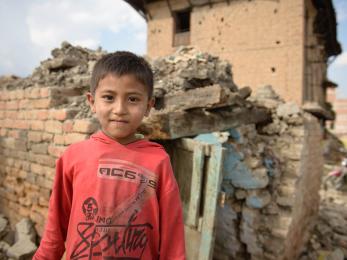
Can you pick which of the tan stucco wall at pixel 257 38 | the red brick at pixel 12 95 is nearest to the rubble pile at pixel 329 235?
the tan stucco wall at pixel 257 38

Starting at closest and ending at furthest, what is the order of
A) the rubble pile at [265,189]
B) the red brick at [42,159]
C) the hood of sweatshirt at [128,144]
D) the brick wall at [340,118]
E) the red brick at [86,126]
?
the hood of sweatshirt at [128,144] < the red brick at [86,126] < the red brick at [42,159] < the rubble pile at [265,189] < the brick wall at [340,118]

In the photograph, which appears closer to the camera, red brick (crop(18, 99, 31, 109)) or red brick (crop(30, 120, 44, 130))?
red brick (crop(30, 120, 44, 130))

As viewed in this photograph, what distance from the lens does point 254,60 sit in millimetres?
9625

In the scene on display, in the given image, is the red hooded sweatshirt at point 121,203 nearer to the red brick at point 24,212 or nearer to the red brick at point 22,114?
the red brick at point 24,212

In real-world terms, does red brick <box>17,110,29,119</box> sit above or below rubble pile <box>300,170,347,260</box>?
above

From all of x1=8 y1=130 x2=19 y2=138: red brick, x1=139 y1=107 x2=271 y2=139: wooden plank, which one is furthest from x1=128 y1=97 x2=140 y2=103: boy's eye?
x1=8 y1=130 x2=19 y2=138: red brick

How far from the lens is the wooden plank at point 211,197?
246 cm

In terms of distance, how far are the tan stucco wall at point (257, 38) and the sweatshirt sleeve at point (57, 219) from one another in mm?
7585

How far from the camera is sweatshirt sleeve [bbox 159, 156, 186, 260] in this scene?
1.21 meters

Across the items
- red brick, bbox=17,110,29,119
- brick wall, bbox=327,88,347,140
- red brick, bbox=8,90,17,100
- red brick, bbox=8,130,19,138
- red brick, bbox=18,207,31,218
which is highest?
brick wall, bbox=327,88,347,140

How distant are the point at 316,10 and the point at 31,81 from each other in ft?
35.2

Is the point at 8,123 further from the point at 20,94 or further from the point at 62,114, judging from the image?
the point at 62,114

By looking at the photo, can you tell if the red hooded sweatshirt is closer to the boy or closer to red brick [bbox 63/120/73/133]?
the boy

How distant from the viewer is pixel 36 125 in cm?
312
